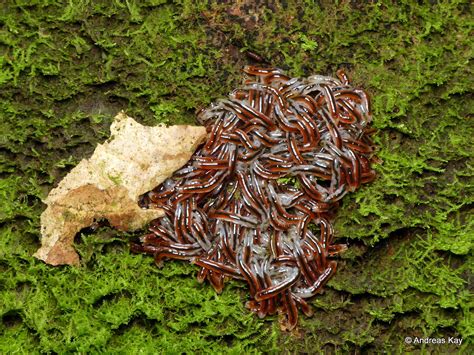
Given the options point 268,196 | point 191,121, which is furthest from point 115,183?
point 268,196

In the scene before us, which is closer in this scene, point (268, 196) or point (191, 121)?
point (268, 196)

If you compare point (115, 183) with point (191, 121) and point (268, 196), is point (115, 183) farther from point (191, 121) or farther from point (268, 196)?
point (268, 196)

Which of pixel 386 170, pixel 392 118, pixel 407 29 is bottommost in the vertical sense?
pixel 386 170

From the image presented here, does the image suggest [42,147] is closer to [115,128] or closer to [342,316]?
[115,128]

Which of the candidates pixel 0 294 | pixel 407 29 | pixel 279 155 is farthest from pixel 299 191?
pixel 0 294

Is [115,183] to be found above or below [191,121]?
below
